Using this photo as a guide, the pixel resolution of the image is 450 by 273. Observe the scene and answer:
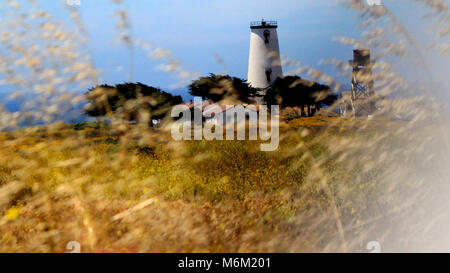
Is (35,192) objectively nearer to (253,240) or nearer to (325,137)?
(253,240)

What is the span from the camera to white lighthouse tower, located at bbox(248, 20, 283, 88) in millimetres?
29562

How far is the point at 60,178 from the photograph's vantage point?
3.34 metres

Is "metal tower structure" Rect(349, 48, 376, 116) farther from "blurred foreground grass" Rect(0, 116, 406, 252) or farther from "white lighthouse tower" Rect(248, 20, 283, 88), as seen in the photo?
"white lighthouse tower" Rect(248, 20, 283, 88)

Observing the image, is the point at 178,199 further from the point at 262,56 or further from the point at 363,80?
the point at 262,56

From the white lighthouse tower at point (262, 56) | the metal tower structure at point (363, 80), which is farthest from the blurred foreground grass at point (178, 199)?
the white lighthouse tower at point (262, 56)

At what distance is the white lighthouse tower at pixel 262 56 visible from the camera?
2956cm

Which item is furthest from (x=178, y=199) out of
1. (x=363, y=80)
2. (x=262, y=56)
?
(x=262, y=56)

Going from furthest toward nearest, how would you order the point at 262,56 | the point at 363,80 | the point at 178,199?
the point at 262,56
the point at 178,199
the point at 363,80

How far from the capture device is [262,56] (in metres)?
29.7

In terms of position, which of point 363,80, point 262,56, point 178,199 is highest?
point 262,56

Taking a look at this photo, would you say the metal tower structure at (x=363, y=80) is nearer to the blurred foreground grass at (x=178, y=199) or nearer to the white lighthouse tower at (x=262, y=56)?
the blurred foreground grass at (x=178, y=199)
